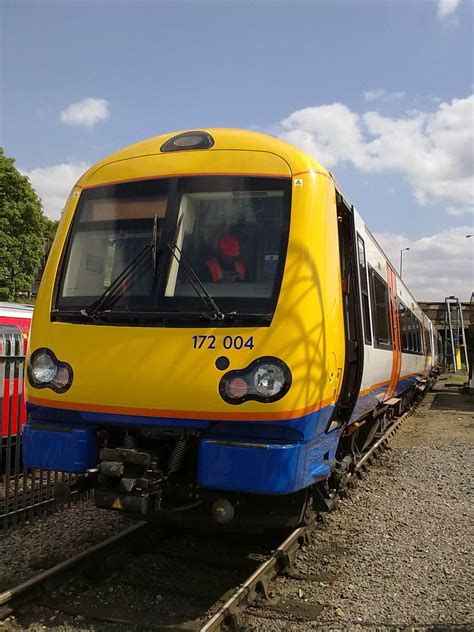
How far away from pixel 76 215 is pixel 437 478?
6.01m

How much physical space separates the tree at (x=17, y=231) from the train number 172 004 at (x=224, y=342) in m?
25.3

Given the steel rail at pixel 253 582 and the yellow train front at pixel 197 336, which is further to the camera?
the yellow train front at pixel 197 336

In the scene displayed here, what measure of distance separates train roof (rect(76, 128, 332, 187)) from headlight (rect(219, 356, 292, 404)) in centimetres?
146

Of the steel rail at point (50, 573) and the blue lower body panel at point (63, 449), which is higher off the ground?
the blue lower body panel at point (63, 449)

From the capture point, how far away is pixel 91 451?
3744mm

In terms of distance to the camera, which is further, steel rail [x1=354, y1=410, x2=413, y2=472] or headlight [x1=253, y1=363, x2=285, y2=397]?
steel rail [x1=354, y1=410, x2=413, y2=472]

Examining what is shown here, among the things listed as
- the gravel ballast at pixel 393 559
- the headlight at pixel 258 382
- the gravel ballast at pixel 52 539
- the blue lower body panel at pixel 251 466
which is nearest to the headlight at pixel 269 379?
the headlight at pixel 258 382

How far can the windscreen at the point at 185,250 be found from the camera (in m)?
3.84

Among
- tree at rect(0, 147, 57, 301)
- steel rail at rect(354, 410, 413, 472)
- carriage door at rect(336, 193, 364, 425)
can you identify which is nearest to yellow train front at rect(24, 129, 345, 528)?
carriage door at rect(336, 193, 364, 425)

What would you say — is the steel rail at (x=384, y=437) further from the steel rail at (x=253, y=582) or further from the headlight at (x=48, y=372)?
the headlight at (x=48, y=372)

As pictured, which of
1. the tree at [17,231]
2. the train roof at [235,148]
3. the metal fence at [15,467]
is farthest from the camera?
the tree at [17,231]

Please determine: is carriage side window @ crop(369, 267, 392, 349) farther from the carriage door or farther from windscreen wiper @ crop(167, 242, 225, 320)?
windscreen wiper @ crop(167, 242, 225, 320)

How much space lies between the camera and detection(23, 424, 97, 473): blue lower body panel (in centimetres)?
372

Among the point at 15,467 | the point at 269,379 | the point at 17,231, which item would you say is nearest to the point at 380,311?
the point at 269,379
